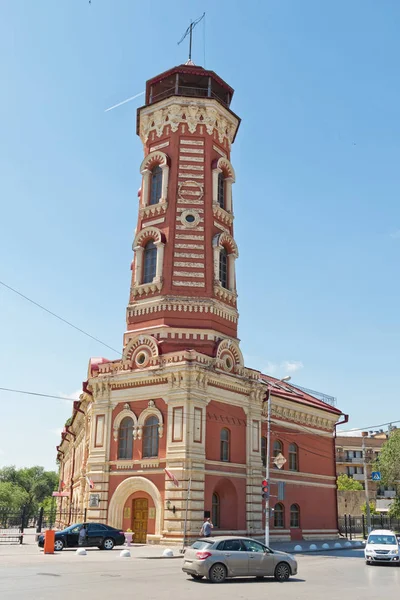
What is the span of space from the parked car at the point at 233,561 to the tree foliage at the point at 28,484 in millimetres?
93992

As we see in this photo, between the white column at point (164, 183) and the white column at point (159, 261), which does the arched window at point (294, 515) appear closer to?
the white column at point (159, 261)

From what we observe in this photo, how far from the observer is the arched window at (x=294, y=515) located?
132ft

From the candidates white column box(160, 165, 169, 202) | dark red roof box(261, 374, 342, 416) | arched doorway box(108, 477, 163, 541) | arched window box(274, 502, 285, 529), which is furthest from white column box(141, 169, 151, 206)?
arched window box(274, 502, 285, 529)

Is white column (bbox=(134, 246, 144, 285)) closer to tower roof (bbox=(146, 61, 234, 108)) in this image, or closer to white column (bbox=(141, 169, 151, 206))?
white column (bbox=(141, 169, 151, 206))

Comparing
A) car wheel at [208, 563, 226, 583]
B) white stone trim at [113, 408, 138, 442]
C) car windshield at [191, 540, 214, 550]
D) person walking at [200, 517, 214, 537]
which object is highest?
white stone trim at [113, 408, 138, 442]

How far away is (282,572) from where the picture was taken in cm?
1914

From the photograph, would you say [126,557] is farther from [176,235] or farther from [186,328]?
[176,235]

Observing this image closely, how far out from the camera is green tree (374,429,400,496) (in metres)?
54.4

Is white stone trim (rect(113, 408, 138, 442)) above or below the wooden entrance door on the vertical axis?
above

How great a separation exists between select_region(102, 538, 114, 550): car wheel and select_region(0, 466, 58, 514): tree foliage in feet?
268

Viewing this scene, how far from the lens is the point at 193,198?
3894 cm

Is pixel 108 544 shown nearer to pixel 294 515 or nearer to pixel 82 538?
pixel 82 538

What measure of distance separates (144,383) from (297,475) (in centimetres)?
1410

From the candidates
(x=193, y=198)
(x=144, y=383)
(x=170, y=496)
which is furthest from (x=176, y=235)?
(x=170, y=496)
